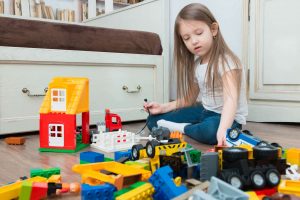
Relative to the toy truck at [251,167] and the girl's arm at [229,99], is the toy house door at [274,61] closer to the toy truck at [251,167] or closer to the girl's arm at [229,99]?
the girl's arm at [229,99]

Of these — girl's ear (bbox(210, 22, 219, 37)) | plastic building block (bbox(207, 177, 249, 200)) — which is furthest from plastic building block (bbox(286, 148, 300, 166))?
girl's ear (bbox(210, 22, 219, 37))

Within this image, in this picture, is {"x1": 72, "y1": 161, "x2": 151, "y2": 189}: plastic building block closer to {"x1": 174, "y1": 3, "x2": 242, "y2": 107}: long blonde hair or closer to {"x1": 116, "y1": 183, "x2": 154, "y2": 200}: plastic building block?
{"x1": 116, "y1": 183, "x2": 154, "y2": 200}: plastic building block

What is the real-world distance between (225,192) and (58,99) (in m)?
0.75

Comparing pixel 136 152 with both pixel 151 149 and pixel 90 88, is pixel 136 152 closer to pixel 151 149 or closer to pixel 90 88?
pixel 151 149

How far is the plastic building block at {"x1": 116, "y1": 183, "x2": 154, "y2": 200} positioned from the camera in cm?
48

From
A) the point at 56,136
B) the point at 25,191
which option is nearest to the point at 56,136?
the point at 56,136

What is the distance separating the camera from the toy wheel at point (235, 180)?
0.54 m

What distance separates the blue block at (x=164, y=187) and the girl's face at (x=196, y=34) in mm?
669

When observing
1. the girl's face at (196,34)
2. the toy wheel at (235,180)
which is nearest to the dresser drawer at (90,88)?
the girl's face at (196,34)

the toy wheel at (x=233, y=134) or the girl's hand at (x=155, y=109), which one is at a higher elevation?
the girl's hand at (x=155, y=109)

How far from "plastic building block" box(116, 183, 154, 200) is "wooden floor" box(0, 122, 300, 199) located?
0.15m

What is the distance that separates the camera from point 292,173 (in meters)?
0.69

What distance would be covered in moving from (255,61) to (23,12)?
2.16 meters

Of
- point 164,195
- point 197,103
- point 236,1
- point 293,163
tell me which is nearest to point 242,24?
→ point 236,1
